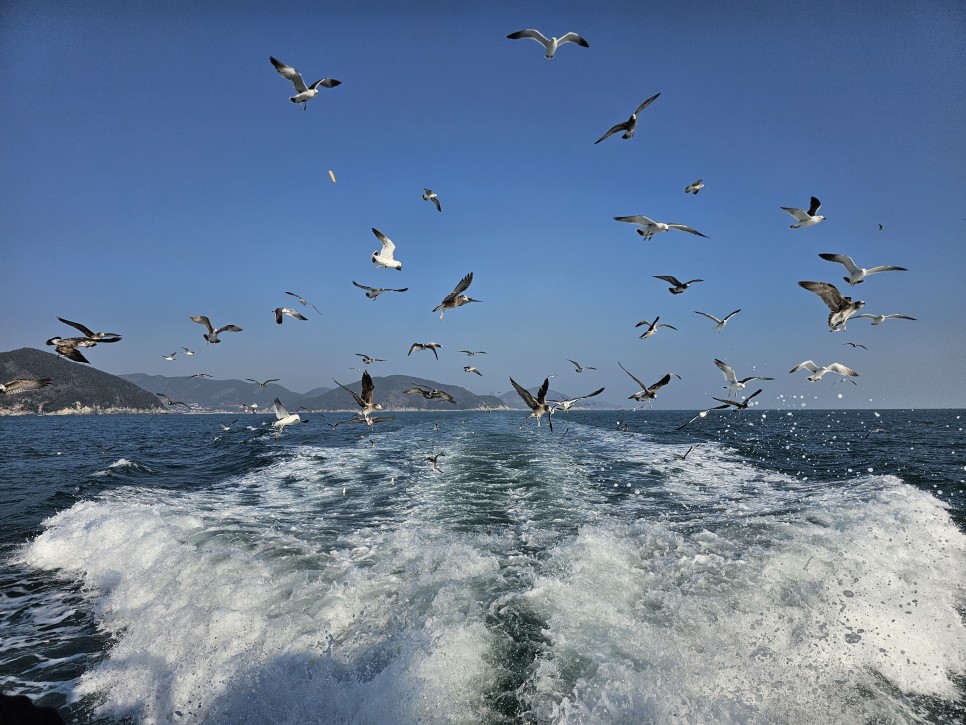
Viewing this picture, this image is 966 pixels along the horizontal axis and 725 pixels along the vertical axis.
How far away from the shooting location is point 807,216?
10.5 meters

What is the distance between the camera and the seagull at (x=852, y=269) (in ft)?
31.6

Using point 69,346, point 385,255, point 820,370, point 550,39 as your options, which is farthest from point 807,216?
point 69,346

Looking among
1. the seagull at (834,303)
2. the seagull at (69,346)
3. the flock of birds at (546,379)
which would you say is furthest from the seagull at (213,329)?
the seagull at (834,303)

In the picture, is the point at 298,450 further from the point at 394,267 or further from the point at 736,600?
the point at 736,600

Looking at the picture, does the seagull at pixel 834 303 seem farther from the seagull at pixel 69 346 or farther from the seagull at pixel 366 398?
the seagull at pixel 69 346

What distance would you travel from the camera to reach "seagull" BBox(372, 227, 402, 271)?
12.1m

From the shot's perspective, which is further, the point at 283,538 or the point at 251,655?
the point at 283,538

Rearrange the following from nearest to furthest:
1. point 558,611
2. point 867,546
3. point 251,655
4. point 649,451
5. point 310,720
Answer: point 310,720
point 251,655
point 558,611
point 867,546
point 649,451

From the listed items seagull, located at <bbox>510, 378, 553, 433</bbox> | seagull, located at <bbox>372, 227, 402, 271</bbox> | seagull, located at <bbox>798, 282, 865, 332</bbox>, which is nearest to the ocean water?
seagull, located at <bbox>510, 378, 553, 433</bbox>

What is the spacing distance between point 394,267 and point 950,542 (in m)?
14.1

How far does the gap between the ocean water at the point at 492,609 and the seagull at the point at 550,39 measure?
451 inches

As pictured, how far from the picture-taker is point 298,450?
2683cm

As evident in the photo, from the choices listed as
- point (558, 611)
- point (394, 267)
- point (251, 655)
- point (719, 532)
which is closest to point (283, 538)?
point (251, 655)

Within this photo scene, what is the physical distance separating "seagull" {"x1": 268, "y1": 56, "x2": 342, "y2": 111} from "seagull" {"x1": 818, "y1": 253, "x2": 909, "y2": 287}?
12.0 metres
